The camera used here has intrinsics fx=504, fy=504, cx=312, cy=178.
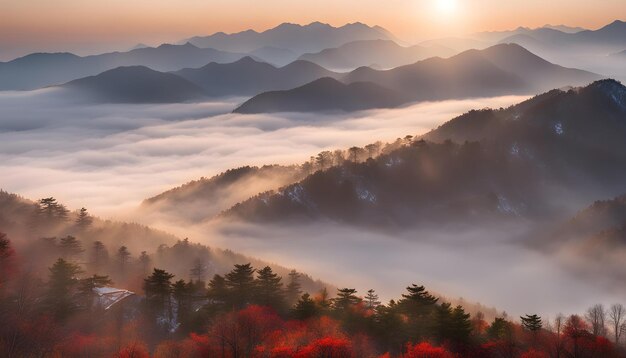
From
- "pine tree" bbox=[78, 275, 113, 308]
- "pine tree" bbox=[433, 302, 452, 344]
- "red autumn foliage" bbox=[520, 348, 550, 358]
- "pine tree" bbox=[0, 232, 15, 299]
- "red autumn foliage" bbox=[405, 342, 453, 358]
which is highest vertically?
"pine tree" bbox=[0, 232, 15, 299]

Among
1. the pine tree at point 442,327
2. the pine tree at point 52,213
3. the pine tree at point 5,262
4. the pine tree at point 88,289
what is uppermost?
the pine tree at point 52,213

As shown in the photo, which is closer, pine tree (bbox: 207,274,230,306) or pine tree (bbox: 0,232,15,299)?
pine tree (bbox: 207,274,230,306)

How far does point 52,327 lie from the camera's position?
80.7 metres

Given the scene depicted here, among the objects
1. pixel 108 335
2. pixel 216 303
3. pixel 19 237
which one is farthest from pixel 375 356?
pixel 19 237

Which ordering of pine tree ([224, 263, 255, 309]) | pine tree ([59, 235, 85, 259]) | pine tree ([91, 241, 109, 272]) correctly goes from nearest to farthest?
1. pine tree ([224, 263, 255, 309])
2. pine tree ([59, 235, 85, 259])
3. pine tree ([91, 241, 109, 272])

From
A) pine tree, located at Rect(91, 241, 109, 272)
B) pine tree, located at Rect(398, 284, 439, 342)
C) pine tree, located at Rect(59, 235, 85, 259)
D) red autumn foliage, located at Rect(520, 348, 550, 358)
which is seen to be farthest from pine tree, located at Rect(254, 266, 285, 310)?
pine tree, located at Rect(91, 241, 109, 272)

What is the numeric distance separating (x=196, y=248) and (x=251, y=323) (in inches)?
4390

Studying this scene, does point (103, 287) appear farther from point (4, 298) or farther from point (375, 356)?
point (375, 356)

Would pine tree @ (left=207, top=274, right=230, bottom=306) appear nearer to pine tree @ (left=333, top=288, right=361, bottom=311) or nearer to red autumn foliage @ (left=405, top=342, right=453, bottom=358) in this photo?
pine tree @ (left=333, top=288, right=361, bottom=311)

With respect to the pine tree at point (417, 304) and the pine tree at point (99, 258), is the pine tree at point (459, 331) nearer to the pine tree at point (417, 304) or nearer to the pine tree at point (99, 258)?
the pine tree at point (417, 304)

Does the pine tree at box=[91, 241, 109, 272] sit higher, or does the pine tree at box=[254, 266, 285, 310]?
the pine tree at box=[91, 241, 109, 272]

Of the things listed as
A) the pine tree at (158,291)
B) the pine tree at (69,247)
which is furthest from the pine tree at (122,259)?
the pine tree at (158,291)

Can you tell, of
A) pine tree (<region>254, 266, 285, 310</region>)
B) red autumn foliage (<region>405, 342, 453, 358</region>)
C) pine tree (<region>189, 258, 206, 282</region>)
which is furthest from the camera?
pine tree (<region>189, 258, 206, 282</region>)

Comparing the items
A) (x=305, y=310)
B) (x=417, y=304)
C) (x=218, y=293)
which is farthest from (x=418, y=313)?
(x=218, y=293)
